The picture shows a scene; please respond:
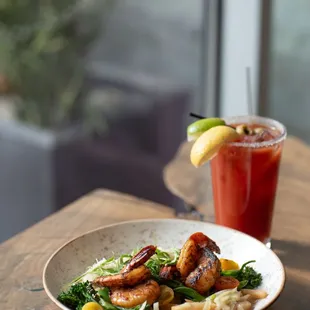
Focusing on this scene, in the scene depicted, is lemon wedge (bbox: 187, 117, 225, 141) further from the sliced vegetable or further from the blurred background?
the blurred background

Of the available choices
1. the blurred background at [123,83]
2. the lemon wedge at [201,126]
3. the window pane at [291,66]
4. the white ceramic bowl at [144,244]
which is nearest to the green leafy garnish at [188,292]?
the white ceramic bowl at [144,244]

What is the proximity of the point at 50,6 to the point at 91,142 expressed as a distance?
609 millimetres

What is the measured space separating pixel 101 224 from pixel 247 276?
402 millimetres

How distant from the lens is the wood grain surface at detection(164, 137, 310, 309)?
44.6 inches

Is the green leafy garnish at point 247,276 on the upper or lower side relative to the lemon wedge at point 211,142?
lower

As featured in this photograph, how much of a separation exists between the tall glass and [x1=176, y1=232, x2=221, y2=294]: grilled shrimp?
0.24m

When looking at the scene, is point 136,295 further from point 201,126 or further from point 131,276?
point 201,126

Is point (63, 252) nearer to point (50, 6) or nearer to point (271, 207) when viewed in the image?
point (271, 207)

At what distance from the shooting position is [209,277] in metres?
0.97

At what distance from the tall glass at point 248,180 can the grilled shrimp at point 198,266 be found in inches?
9.4

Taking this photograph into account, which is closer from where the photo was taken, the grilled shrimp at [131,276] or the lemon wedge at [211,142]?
the grilled shrimp at [131,276]

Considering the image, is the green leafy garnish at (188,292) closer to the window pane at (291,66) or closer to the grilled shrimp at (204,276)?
the grilled shrimp at (204,276)

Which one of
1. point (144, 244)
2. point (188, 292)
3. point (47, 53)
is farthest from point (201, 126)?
point (47, 53)

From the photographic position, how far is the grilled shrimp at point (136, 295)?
0.93 meters
